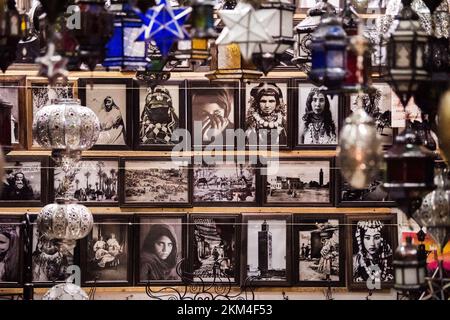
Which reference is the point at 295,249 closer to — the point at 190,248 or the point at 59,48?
the point at 190,248

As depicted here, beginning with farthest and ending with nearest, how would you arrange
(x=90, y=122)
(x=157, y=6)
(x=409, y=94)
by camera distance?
(x=90, y=122) → (x=157, y=6) → (x=409, y=94)

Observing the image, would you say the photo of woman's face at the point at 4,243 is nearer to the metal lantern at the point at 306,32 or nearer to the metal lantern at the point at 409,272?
the metal lantern at the point at 306,32

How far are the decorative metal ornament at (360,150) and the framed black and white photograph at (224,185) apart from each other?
3757 mm

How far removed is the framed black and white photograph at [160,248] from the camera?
793 centimetres

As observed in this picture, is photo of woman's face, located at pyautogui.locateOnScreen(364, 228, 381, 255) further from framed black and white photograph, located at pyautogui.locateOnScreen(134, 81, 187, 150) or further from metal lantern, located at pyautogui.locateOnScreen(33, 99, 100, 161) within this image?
metal lantern, located at pyautogui.locateOnScreen(33, 99, 100, 161)

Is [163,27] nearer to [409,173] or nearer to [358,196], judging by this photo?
[409,173]

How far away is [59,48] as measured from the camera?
4.36 meters

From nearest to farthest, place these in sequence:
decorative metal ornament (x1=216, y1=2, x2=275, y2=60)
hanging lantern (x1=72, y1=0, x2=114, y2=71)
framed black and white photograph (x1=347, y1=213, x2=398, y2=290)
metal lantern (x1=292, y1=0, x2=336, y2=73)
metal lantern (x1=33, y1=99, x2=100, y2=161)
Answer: hanging lantern (x1=72, y1=0, x2=114, y2=71) → decorative metal ornament (x1=216, y1=2, x2=275, y2=60) → metal lantern (x1=292, y1=0, x2=336, y2=73) → metal lantern (x1=33, y1=99, x2=100, y2=161) → framed black and white photograph (x1=347, y1=213, x2=398, y2=290)

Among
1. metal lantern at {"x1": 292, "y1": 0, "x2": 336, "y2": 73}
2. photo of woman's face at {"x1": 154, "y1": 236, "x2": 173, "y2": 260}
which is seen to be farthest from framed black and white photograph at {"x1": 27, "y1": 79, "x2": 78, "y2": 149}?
metal lantern at {"x1": 292, "y1": 0, "x2": 336, "y2": 73}

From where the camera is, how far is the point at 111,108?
7.96 meters

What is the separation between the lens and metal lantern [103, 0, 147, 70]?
471cm

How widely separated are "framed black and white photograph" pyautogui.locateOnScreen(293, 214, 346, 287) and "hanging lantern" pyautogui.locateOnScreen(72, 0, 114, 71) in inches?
150
